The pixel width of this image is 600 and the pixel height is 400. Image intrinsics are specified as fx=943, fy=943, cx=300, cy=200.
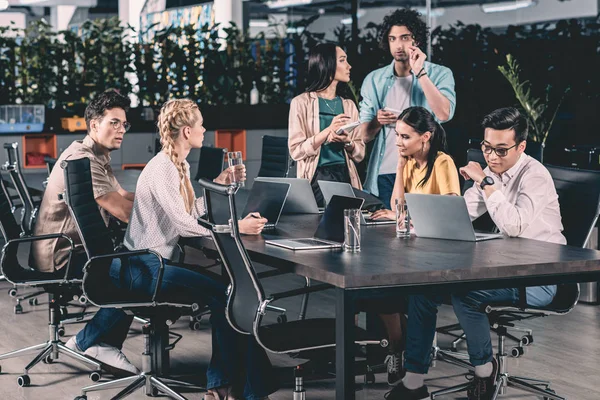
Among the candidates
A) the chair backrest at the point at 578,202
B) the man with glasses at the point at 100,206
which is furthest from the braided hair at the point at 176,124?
the chair backrest at the point at 578,202

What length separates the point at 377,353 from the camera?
15.2 ft

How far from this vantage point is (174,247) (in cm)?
419

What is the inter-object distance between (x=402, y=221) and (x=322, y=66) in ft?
4.71

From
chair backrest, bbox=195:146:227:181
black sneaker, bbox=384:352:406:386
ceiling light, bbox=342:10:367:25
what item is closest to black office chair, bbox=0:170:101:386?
black sneaker, bbox=384:352:406:386

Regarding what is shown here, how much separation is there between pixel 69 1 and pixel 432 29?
8951mm

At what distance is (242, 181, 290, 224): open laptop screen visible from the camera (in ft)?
13.7

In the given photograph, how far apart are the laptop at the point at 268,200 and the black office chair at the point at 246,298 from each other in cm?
61

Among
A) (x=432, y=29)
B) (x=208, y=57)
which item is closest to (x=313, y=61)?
(x=432, y=29)

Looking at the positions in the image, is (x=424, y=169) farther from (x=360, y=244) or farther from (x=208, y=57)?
(x=208, y=57)

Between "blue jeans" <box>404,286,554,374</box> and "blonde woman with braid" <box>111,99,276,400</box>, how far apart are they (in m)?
Result: 0.62

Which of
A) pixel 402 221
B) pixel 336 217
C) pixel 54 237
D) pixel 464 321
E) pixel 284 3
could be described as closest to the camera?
pixel 336 217

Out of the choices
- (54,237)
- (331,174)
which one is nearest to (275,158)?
(331,174)

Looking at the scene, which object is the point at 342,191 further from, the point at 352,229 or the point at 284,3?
the point at 284,3

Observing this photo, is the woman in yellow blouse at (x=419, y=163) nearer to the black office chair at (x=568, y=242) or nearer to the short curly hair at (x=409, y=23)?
the black office chair at (x=568, y=242)
